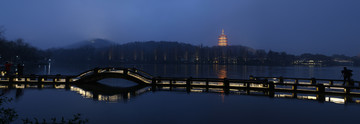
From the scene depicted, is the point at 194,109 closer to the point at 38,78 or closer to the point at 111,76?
the point at 111,76

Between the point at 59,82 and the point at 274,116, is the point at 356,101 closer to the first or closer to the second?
the point at 274,116

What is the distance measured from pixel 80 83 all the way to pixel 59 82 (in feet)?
7.14

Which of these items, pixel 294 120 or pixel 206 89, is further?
pixel 206 89

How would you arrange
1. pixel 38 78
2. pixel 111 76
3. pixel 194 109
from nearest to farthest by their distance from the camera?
pixel 194 109 → pixel 38 78 → pixel 111 76

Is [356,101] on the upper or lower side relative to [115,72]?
lower

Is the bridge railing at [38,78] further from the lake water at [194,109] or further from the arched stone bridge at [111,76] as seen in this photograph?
the lake water at [194,109]

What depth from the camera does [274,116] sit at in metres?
11.9

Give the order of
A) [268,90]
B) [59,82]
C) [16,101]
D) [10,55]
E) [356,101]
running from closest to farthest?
[16,101]
[356,101]
[268,90]
[59,82]
[10,55]

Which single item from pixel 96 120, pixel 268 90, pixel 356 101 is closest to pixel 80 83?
pixel 96 120

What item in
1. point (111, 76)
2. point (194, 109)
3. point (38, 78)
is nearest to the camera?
point (194, 109)

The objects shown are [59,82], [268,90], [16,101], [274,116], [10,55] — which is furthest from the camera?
[10,55]

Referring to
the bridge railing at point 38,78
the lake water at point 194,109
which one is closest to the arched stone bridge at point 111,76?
the bridge railing at point 38,78

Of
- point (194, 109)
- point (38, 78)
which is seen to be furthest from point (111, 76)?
point (194, 109)

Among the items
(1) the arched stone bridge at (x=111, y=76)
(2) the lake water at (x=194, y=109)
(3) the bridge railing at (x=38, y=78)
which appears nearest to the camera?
(2) the lake water at (x=194, y=109)
